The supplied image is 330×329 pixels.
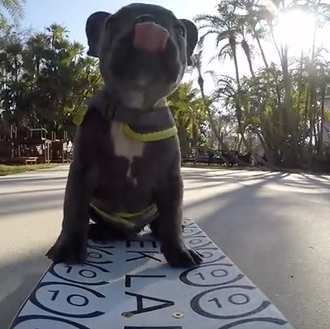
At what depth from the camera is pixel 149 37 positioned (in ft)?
3.42

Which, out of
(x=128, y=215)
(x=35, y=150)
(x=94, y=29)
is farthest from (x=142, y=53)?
(x=35, y=150)

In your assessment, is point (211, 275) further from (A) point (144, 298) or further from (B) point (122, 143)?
(B) point (122, 143)

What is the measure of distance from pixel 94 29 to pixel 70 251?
580mm

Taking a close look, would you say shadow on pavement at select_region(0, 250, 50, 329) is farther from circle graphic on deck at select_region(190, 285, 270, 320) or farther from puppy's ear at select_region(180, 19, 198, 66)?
puppy's ear at select_region(180, 19, 198, 66)

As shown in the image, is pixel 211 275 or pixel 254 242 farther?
pixel 254 242

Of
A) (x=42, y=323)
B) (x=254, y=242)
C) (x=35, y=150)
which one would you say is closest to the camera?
(x=42, y=323)

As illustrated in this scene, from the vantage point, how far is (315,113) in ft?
40.0

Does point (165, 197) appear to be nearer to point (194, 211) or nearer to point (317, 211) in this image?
point (194, 211)

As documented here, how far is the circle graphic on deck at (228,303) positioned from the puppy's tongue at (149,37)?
0.53m

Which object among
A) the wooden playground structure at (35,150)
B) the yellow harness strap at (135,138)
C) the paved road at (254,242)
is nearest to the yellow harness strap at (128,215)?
the yellow harness strap at (135,138)

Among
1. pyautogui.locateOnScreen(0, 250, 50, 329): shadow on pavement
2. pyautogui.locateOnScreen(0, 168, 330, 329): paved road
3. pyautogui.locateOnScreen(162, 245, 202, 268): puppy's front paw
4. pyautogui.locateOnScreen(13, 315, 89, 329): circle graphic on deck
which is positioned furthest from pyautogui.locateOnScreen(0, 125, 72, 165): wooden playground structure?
pyautogui.locateOnScreen(13, 315, 89, 329): circle graphic on deck

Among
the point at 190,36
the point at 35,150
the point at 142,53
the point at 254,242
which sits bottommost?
the point at 254,242

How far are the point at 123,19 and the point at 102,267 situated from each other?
572mm

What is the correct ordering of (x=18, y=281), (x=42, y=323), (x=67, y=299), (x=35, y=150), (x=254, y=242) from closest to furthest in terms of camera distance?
(x=42, y=323) < (x=67, y=299) < (x=18, y=281) < (x=254, y=242) < (x=35, y=150)
